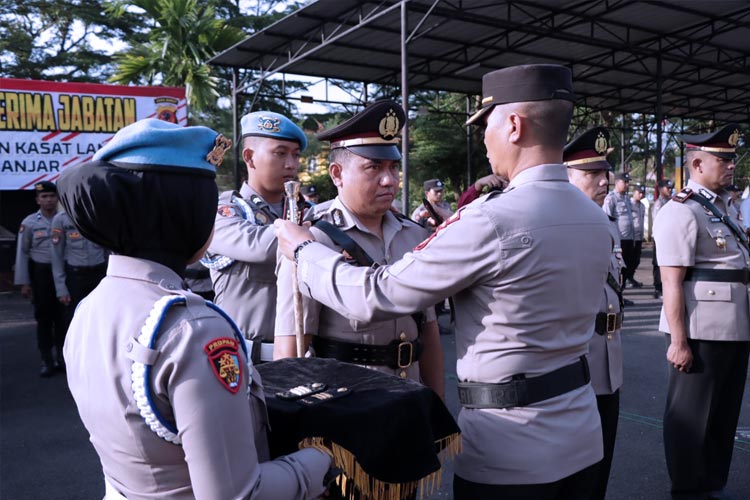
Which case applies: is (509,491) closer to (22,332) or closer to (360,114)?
(360,114)

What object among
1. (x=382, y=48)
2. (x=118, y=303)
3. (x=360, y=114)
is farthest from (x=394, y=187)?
(x=382, y=48)

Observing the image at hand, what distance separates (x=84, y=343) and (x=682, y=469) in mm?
3218

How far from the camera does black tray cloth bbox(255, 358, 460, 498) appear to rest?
1.37 m

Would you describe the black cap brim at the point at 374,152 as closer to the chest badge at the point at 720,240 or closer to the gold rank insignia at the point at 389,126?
the gold rank insignia at the point at 389,126

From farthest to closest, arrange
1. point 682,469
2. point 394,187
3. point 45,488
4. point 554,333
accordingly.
A: point 45,488
point 682,469
point 394,187
point 554,333

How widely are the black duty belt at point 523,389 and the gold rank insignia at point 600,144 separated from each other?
1946 mm

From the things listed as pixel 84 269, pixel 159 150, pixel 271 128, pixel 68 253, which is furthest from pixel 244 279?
pixel 68 253

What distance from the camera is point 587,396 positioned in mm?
1868

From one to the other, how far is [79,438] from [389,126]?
3625 millimetres

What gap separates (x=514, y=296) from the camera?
5.58ft

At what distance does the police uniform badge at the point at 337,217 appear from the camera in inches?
94.2

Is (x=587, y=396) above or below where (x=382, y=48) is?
below

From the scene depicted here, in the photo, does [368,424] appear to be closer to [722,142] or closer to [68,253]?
[722,142]

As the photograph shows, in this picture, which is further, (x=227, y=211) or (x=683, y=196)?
(x=683, y=196)
